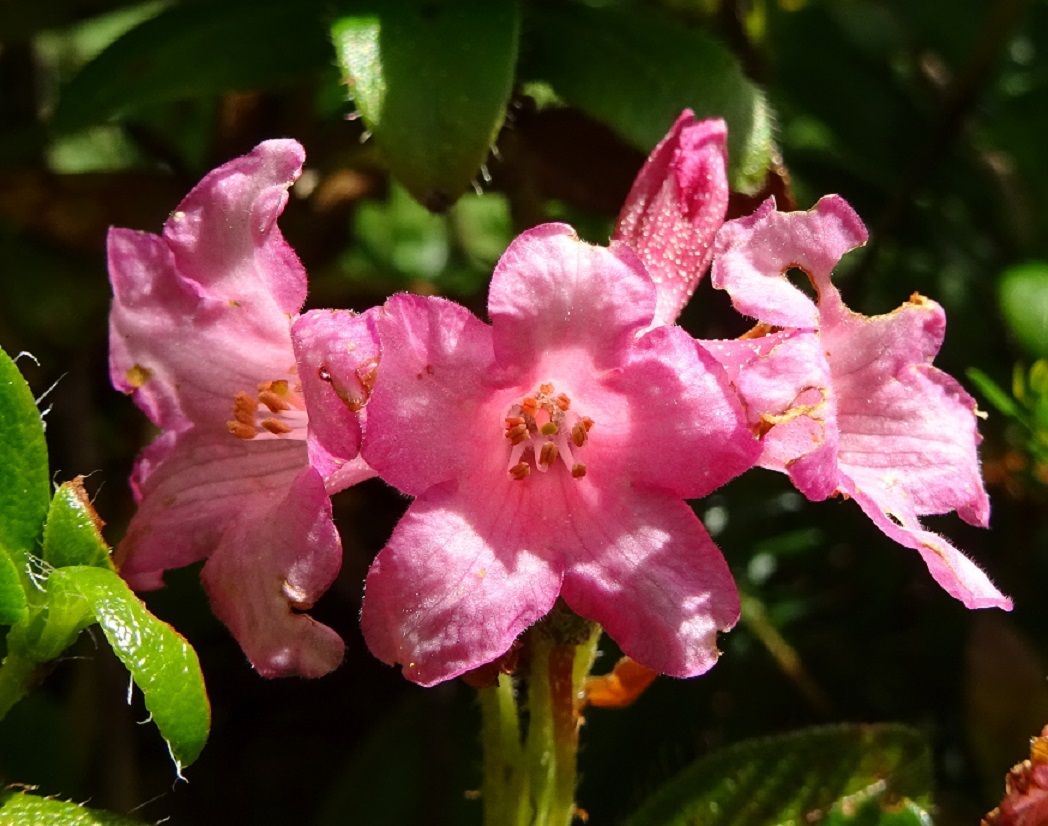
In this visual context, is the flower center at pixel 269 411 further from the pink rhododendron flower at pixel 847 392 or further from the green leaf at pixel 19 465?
the pink rhododendron flower at pixel 847 392

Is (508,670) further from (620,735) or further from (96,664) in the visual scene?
(96,664)

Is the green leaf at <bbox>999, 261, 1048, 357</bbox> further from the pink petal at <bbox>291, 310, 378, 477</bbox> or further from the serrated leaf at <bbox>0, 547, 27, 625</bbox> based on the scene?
the serrated leaf at <bbox>0, 547, 27, 625</bbox>

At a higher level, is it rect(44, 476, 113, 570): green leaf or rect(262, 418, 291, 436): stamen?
rect(44, 476, 113, 570): green leaf

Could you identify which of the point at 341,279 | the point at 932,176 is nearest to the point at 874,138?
the point at 932,176

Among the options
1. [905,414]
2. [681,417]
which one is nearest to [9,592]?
[681,417]

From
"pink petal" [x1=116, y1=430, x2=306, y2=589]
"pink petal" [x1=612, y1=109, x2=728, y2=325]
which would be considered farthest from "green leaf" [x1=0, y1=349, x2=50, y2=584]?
"pink petal" [x1=612, y1=109, x2=728, y2=325]
